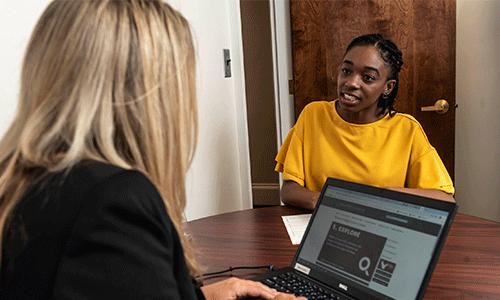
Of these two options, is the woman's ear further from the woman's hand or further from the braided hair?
the woman's hand

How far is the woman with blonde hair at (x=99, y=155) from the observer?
646 millimetres

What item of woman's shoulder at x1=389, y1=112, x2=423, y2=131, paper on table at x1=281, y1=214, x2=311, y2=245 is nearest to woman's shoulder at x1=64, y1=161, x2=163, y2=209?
paper on table at x1=281, y1=214, x2=311, y2=245

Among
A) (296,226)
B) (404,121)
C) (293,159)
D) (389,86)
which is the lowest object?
(296,226)

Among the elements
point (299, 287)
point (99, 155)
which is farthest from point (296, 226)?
point (99, 155)

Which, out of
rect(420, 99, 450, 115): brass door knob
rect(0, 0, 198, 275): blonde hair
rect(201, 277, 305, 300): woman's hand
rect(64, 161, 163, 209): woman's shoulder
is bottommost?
rect(201, 277, 305, 300): woman's hand

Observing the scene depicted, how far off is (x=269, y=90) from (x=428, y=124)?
5.13ft

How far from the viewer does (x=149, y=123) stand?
748mm

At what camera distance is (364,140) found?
1979mm

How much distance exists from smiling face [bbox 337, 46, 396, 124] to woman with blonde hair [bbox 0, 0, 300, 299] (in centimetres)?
123

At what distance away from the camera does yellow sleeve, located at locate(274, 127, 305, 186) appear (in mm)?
1995

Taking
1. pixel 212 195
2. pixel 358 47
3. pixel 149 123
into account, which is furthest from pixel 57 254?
pixel 212 195

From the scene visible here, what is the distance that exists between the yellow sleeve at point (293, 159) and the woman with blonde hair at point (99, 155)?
47.2 inches

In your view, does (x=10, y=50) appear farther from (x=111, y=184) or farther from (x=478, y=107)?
(x=478, y=107)

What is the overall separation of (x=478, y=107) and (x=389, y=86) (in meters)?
1.24
